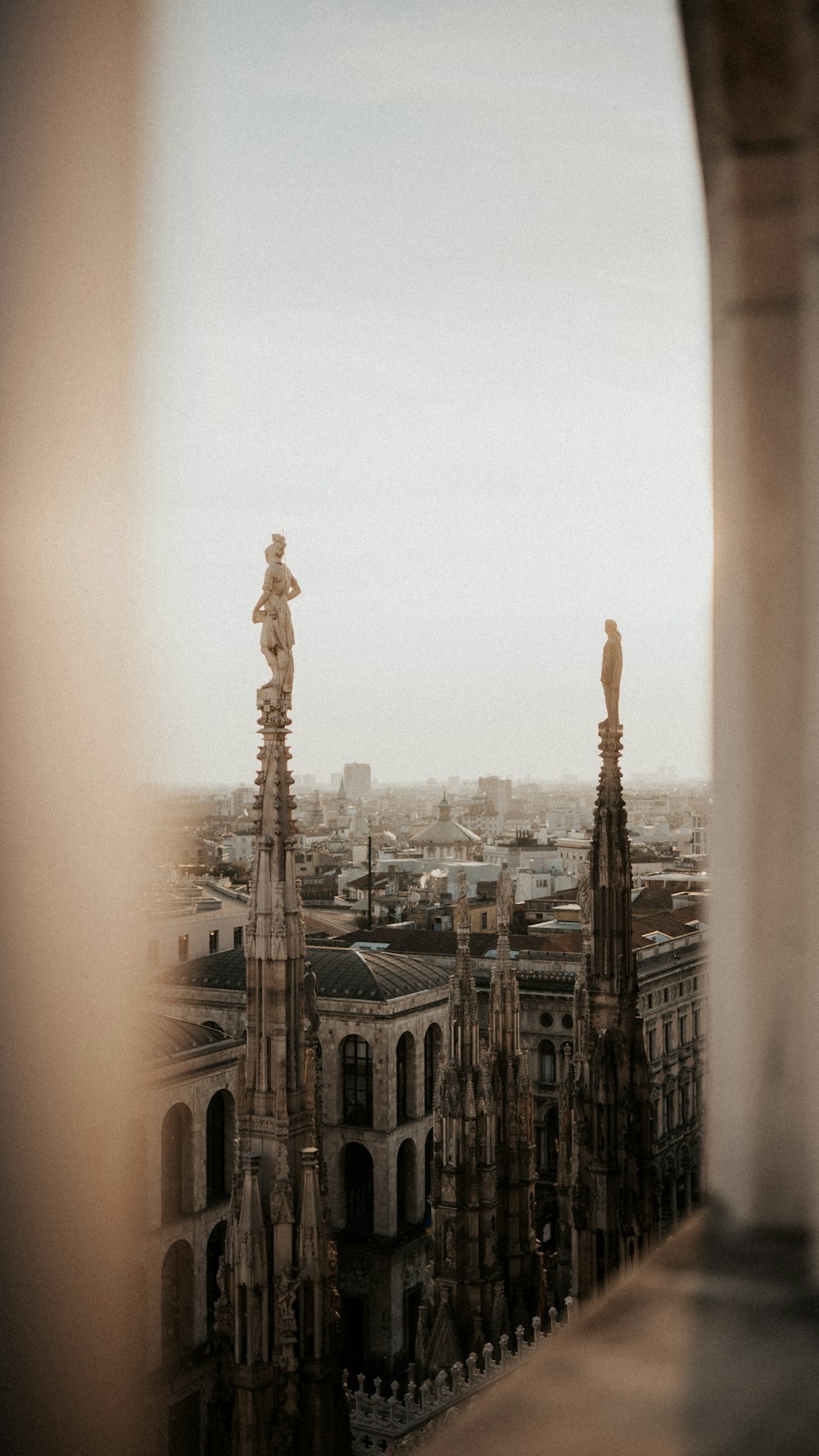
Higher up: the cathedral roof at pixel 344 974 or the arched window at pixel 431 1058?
the cathedral roof at pixel 344 974

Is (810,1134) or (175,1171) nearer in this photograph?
(810,1134)

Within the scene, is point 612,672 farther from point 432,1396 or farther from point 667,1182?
point 667,1182

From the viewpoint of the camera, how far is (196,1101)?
19.6 m

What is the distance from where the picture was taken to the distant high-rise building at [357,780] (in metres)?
98.9

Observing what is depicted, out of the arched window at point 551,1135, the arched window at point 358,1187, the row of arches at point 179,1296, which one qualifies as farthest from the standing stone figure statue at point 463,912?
the arched window at point 551,1135

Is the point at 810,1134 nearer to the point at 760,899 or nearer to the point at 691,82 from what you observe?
the point at 760,899

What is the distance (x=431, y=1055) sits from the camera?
82.4ft

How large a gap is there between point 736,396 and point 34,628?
63.1 inches

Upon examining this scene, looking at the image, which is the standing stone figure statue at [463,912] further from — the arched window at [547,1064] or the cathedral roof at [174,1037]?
the arched window at [547,1064]

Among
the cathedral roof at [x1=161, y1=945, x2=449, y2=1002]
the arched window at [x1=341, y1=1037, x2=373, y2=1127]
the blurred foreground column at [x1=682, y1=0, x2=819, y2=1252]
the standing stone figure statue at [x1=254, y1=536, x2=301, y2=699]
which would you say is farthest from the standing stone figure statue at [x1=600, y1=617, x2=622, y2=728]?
the arched window at [x1=341, y1=1037, x2=373, y2=1127]

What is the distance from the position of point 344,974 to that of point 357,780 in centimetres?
7836

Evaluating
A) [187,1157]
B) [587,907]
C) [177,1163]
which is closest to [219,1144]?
[187,1157]

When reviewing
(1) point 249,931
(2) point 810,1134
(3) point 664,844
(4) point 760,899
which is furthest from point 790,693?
(3) point 664,844

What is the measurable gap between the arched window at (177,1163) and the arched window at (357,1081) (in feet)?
16.1
